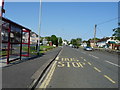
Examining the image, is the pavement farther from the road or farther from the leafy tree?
the leafy tree

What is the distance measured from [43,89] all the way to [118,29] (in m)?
49.1

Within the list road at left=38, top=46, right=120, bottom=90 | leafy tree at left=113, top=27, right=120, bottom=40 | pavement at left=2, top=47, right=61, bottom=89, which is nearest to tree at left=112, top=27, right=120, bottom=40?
leafy tree at left=113, top=27, right=120, bottom=40

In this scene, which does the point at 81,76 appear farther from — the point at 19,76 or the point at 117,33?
the point at 117,33

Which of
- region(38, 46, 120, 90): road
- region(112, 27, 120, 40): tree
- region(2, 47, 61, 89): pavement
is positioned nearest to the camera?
region(2, 47, 61, 89): pavement

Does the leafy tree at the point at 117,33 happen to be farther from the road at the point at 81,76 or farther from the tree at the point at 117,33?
the road at the point at 81,76

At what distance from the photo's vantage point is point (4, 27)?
388 inches

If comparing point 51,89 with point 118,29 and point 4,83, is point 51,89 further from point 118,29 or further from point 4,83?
point 118,29

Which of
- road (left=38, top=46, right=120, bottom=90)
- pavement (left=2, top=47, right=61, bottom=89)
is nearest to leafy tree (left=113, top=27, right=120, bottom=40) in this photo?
road (left=38, top=46, right=120, bottom=90)

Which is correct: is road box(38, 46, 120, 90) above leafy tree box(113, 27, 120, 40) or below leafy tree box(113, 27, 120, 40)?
below

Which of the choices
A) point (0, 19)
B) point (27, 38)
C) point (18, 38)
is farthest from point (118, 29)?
point (0, 19)

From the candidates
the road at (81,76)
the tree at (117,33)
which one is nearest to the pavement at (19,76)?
the road at (81,76)

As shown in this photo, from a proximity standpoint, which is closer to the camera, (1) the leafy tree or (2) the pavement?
(2) the pavement

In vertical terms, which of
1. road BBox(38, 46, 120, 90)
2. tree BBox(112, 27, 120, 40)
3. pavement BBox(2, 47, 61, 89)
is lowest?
road BBox(38, 46, 120, 90)

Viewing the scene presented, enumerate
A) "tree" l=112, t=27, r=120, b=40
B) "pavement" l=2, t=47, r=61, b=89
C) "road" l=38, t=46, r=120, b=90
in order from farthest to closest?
"tree" l=112, t=27, r=120, b=40, "road" l=38, t=46, r=120, b=90, "pavement" l=2, t=47, r=61, b=89
